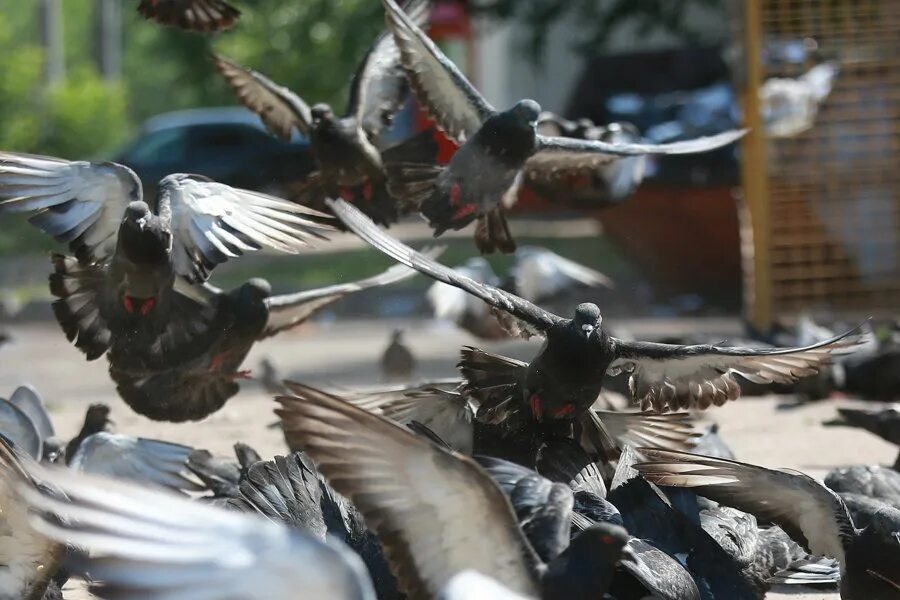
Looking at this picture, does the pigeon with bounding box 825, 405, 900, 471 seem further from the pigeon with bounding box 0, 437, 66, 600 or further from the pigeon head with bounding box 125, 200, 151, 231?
the pigeon with bounding box 0, 437, 66, 600

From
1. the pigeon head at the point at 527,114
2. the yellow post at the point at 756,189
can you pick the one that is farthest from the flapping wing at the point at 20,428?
the yellow post at the point at 756,189

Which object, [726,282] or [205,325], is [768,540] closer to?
[205,325]

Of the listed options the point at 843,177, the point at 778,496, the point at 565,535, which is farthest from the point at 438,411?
the point at 843,177

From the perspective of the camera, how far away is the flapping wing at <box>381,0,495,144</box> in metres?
5.83

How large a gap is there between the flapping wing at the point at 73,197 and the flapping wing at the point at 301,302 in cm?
88

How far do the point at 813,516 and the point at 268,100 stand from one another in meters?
3.64

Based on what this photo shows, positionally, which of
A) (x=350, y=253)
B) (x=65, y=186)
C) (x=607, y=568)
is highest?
(x=65, y=186)

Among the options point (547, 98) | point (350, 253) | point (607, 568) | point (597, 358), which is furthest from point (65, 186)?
point (547, 98)

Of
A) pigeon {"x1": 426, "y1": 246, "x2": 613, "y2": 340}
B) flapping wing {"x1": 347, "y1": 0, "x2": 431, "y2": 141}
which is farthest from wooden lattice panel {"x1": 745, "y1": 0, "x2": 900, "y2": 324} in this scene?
flapping wing {"x1": 347, "y1": 0, "x2": 431, "y2": 141}

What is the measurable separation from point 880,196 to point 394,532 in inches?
436

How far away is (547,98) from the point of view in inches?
1140

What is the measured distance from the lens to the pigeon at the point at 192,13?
5.97 metres

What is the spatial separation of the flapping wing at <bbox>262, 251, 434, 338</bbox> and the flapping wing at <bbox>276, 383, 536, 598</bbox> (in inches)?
96.2

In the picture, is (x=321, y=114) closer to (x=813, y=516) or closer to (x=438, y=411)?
(x=438, y=411)
